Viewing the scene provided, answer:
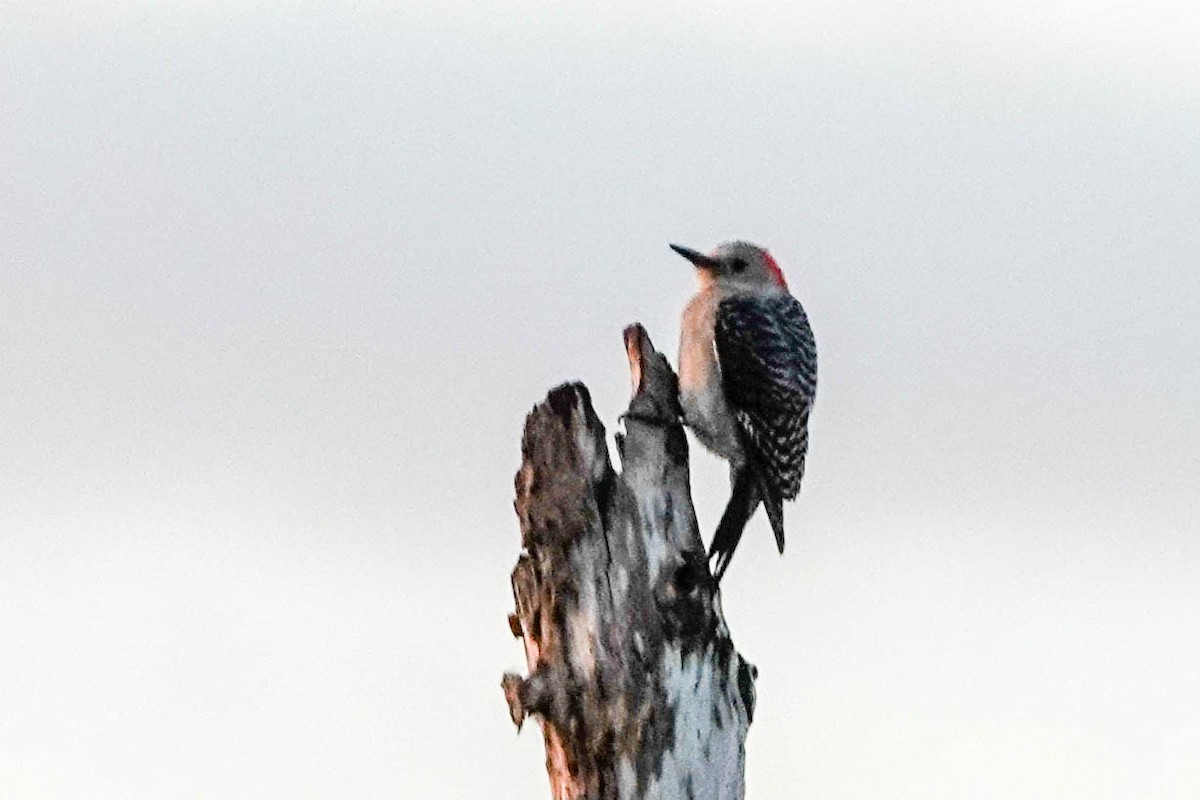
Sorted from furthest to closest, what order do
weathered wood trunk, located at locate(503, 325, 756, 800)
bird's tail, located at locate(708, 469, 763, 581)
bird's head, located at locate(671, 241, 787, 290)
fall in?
1. bird's head, located at locate(671, 241, 787, 290)
2. bird's tail, located at locate(708, 469, 763, 581)
3. weathered wood trunk, located at locate(503, 325, 756, 800)

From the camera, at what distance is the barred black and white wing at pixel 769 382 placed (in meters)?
16.2

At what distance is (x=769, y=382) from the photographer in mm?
16672

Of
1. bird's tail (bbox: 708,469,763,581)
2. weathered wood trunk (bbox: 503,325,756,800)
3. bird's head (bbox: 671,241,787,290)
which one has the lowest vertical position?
weathered wood trunk (bbox: 503,325,756,800)

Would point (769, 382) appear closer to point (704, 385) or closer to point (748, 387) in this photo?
point (748, 387)

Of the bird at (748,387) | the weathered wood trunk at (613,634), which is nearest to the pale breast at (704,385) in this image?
the bird at (748,387)

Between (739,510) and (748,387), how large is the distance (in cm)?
99

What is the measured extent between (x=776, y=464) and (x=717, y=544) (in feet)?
4.67

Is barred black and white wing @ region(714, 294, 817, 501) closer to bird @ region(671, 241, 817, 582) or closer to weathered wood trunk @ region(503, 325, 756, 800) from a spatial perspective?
bird @ region(671, 241, 817, 582)

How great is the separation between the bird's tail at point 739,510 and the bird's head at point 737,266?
2.48 metres

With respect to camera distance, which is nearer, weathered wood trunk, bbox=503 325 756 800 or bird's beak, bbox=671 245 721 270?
weathered wood trunk, bbox=503 325 756 800

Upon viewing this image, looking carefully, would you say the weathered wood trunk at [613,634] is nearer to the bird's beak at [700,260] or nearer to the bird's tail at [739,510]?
the bird's tail at [739,510]

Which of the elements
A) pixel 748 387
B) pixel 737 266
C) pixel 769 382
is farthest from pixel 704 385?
pixel 737 266

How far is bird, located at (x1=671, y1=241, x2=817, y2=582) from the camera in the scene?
15.9m

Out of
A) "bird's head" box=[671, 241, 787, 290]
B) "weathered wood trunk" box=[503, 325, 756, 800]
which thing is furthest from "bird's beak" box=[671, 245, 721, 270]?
"weathered wood trunk" box=[503, 325, 756, 800]
